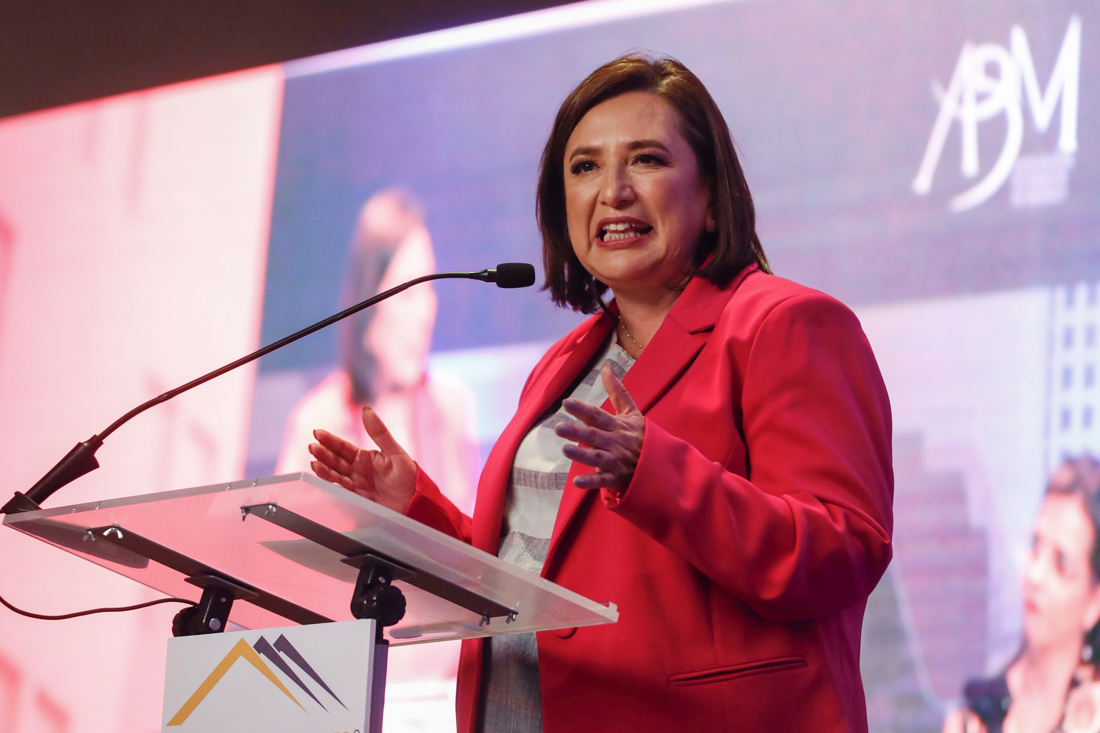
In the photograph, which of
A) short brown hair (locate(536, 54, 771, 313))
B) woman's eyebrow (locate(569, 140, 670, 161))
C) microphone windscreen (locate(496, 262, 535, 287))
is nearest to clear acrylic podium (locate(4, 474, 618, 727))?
microphone windscreen (locate(496, 262, 535, 287))

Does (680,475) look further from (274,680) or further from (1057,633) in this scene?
(1057,633)

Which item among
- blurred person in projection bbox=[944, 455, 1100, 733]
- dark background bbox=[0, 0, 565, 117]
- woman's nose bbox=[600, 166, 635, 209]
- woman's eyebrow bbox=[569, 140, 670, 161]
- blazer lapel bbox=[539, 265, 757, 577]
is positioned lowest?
blurred person in projection bbox=[944, 455, 1100, 733]

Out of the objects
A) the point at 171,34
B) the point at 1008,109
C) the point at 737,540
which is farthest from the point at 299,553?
the point at 171,34

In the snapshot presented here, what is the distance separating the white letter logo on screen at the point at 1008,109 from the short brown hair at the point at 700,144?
3.32 feet

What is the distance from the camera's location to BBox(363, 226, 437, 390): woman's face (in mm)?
3012

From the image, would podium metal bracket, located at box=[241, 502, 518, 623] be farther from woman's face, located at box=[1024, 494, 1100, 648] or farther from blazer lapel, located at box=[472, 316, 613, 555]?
woman's face, located at box=[1024, 494, 1100, 648]

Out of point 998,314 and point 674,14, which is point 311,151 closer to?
point 674,14

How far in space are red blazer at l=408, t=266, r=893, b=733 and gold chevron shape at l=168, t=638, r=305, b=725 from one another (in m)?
0.40

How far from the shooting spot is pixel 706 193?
1754 millimetres

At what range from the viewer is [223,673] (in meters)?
1.10

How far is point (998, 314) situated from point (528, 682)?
5.10 ft

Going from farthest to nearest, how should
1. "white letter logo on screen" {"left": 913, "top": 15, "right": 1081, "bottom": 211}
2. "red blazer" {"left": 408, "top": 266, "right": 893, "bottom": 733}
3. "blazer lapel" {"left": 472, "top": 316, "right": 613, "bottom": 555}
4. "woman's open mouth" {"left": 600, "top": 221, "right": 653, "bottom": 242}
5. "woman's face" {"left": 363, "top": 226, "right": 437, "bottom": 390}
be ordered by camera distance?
"woman's face" {"left": 363, "top": 226, "right": 437, "bottom": 390}
"white letter logo on screen" {"left": 913, "top": 15, "right": 1081, "bottom": 211}
"woman's open mouth" {"left": 600, "top": 221, "right": 653, "bottom": 242}
"blazer lapel" {"left": 472, "top": 316, "right": 613, "bottom": 555}
"red blazer" {"left": 408, "top": 266, "right": 893, "bottom": 733}

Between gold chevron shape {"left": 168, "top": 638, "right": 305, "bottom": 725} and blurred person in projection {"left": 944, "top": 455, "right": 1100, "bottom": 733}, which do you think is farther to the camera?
blurred person in projection {"left": 944, "top": 455, "right": 1100, "bottom": 733}

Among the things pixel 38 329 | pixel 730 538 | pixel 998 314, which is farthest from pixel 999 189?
pixel 38 329
